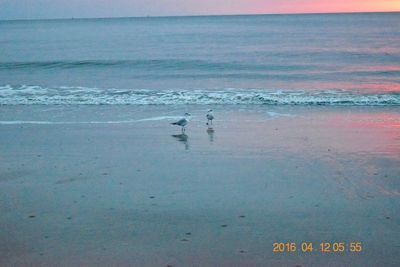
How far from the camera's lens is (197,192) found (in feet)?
22.9

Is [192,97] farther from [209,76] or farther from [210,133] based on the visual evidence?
[209,76]

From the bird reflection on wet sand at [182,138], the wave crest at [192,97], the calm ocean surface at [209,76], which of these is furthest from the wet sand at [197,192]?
the calm ocean surface at [209,76]

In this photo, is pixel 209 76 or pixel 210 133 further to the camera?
pixel 209 76

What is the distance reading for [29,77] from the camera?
24.4m

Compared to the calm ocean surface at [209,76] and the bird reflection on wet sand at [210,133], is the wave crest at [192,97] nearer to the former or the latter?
the calm ocean surface at [209,76]

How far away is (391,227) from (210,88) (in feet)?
46.9

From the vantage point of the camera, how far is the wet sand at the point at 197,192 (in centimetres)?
519

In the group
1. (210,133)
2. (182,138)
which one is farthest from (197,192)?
(210,133)

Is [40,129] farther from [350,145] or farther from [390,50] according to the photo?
[390,50]

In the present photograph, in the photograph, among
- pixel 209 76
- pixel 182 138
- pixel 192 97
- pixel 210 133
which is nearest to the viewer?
pixel 182 138

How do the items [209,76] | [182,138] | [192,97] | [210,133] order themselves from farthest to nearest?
[209,76]
[192,97]
[210,133]
[182,138]

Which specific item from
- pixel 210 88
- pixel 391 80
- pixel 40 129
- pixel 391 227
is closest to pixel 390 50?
pixel 391 80

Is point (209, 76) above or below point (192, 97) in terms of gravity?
above

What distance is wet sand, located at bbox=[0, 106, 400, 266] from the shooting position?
519cm
